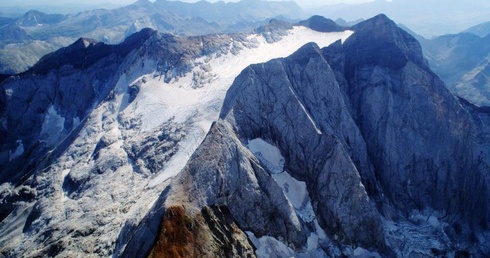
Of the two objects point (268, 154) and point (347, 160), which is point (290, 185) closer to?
point (268, 154)

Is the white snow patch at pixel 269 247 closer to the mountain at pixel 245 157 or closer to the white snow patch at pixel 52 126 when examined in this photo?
the mountain at pixel 245 157

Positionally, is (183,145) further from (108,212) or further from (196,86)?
(196,86)

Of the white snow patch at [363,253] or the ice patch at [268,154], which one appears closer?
the white snow patch at [363,253]

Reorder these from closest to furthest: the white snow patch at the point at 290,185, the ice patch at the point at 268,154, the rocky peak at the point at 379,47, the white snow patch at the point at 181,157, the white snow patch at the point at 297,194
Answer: the white snow patch at the point at 181,157, the white snow patch at the point at 290,185, the white snow patch at the point at 297,194, the ice patch at the point at 268,154, the rocky peak at the point at 379,47

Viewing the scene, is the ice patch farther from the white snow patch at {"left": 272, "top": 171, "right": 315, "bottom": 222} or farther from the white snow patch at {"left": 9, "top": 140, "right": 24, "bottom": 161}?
the white snow patch at {"left": 9, "top": 140, "right": 24, "bottom": 161}

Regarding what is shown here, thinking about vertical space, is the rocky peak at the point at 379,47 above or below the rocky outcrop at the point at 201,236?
above

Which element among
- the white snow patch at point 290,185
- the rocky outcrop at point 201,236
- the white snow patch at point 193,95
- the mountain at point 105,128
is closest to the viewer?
the rocky outcrop at point 201,236

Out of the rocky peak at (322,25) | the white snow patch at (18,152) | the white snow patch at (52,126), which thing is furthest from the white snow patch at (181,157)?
the rocky peak at (322,25)

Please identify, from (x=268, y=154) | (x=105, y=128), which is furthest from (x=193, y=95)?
(x=268, y=154)
